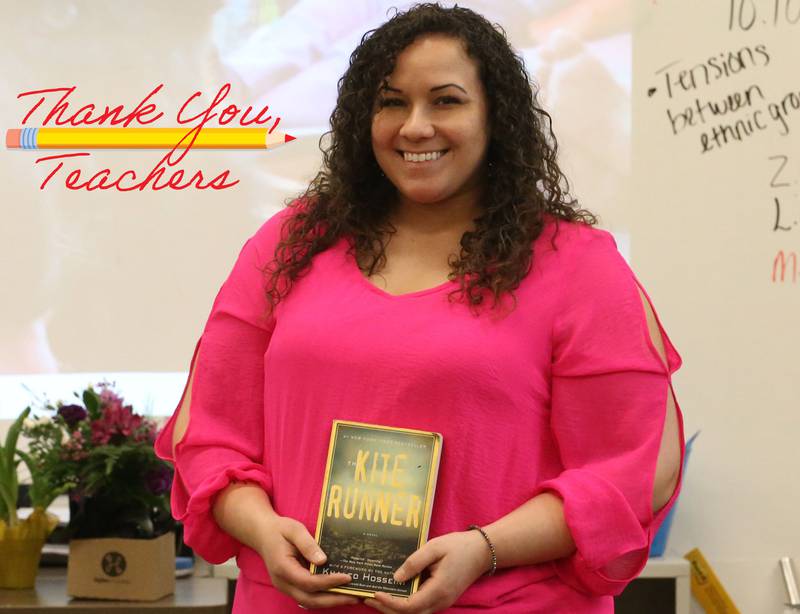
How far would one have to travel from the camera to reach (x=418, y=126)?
3.72ft

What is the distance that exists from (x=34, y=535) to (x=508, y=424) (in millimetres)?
1219

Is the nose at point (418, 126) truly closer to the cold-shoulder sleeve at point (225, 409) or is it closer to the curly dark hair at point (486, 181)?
the curly dark hair at point (486, 181)

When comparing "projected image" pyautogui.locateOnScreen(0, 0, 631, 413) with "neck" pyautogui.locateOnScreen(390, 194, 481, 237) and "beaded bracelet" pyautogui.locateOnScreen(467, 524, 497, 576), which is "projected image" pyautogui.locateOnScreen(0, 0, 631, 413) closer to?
"neck" pyautogui.locateOnScreen(390, 194, 481, 237)

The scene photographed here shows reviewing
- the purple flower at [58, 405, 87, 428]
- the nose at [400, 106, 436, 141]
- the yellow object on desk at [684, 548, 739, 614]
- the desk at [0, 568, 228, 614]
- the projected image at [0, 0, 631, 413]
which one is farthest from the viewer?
the projected image at [0, 0, 631, 413]

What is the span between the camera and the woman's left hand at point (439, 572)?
102cm

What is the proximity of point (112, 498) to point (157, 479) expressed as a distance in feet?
0.27

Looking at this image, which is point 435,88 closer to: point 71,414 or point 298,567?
point 298,567

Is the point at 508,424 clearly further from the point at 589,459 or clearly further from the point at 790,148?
the point at 790,148

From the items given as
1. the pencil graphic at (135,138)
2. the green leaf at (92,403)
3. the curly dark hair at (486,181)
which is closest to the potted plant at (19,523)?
the green leaf at (92,403)

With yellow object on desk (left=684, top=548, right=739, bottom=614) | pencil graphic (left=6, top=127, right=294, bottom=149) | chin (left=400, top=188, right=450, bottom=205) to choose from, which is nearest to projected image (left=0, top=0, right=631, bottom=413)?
pencil graphic (left=6, top=127, right=294, bottom=149)

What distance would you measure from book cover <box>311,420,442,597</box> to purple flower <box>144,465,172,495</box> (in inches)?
36.5

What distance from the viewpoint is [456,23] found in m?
1.19

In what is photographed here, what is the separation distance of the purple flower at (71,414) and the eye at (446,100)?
1099mm

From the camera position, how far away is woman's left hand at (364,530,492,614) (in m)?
1.02
